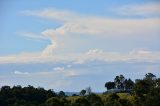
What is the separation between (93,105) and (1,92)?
65.0 meters

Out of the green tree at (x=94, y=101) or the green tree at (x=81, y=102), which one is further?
the green tree at (x=81, y=102)

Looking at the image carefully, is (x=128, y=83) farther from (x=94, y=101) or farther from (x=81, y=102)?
(x=81, y=102)

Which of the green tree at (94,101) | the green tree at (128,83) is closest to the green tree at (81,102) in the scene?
the green tree at (94,101)

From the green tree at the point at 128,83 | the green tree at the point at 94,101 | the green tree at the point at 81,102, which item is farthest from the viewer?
the green tree at the point at 128,83

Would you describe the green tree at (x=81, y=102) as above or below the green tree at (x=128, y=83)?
below

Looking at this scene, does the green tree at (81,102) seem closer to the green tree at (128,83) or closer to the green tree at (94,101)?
the green tree at (94,101)

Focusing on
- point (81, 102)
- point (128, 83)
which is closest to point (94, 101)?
point (81, 102)

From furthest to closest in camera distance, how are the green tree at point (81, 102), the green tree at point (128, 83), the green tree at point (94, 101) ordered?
the green tree at point (128, 83)
the green tree at point (81, 102)
the green tree at point (94, 101)

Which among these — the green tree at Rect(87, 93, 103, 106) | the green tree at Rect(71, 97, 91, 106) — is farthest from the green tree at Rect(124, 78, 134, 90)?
the green tree at Rect(71, 97, 91, 106)

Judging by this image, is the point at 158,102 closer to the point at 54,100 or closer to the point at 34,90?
the point at 54,100

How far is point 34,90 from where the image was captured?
556ft

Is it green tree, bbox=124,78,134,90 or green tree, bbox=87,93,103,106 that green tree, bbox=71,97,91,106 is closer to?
green tree, bbox=87,93,103,106

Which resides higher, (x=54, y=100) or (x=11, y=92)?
(x=11, y=92)

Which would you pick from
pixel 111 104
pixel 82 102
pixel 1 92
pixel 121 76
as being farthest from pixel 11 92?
pixel 111 104
